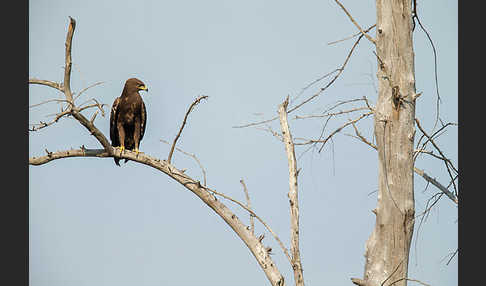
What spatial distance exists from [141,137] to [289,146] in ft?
13.1

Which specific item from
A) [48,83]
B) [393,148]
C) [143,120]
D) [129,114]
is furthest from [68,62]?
[143,120]

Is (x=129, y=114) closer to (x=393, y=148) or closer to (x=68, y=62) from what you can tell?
(x=68, y=62)

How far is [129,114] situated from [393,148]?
463cm

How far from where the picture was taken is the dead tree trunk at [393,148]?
390cm

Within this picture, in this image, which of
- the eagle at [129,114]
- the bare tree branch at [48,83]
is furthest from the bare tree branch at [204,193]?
the eagle at [129,114]

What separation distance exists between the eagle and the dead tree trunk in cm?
439

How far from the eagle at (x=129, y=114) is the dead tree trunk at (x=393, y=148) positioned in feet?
14.4

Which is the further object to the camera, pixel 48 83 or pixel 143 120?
pixel 143 120

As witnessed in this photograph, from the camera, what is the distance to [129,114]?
7.70 meters

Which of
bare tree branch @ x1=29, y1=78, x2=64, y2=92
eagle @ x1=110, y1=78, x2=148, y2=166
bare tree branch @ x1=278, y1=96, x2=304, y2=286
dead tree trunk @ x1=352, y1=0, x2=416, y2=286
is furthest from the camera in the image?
eagle @ x1=110, y1=78, x2=148, y2=166

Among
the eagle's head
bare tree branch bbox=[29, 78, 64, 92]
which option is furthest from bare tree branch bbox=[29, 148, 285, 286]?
the eagle's head

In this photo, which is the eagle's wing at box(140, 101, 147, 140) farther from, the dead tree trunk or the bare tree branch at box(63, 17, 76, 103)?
the dead tree trunk

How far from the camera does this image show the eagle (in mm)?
7703

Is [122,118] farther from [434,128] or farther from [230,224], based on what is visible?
[434,128]
